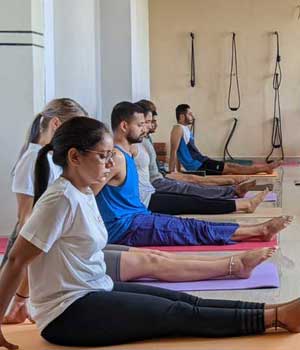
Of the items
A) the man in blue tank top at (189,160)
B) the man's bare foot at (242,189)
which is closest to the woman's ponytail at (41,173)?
the man's bare foot at (242,189)

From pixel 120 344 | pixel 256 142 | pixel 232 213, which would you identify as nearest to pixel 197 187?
pixel 232 213

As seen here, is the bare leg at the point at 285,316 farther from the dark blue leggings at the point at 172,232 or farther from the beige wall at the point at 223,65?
Answer: the beige wall at the point at 223,65

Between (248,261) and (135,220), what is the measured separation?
945 mm

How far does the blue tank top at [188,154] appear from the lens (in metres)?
8.38

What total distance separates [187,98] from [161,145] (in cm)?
111

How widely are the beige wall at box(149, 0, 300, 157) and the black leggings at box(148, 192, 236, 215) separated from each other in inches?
233

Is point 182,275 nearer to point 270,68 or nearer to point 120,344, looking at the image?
point 120,344

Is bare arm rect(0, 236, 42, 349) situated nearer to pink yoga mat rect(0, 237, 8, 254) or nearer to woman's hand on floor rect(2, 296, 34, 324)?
woman's hand on floor rect(2, 296, 34, 324)

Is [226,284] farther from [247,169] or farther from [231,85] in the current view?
[231,85]

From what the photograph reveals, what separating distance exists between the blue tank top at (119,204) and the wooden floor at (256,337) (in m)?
0.89

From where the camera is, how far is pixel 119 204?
4152 millimetres

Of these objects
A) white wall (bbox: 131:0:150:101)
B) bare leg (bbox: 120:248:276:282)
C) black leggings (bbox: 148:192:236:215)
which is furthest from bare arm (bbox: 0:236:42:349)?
white wall (bbox: 131:0:150:101)

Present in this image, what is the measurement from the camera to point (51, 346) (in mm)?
2502

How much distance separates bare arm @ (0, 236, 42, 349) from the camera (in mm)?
2230
